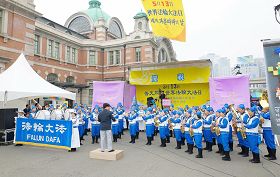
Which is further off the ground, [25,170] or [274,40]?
[274,40]

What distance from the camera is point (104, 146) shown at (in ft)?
24.6

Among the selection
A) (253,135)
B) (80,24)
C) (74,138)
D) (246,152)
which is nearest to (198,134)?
(253,135)

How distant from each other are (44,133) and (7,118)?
7.87 feet

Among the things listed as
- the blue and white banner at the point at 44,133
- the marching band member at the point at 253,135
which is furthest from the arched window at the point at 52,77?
the marching band member at the point at 253,135

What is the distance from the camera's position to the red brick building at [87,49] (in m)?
22.8

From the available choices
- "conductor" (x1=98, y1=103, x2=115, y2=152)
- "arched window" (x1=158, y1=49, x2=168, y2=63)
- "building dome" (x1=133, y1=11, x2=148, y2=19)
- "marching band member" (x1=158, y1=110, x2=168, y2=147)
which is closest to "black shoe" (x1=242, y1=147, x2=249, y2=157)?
"marching band member" (x1=158, y1=110, x2=168, y2=147)

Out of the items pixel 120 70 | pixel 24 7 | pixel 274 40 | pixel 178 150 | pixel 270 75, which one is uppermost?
pixel 24 7

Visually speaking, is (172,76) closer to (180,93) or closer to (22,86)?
(180,93)

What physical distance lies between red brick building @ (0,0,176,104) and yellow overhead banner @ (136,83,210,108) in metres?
7.28

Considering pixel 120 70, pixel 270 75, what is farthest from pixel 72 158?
pixel 120 70

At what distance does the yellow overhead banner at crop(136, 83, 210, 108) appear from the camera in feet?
43.5

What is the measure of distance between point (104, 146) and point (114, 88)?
7538mm

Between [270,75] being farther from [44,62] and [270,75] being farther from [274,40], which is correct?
[44,62]

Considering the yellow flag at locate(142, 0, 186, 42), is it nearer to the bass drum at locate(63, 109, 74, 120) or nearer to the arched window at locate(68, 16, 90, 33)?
the bass drum at locate(63, 109, 74, 120)
